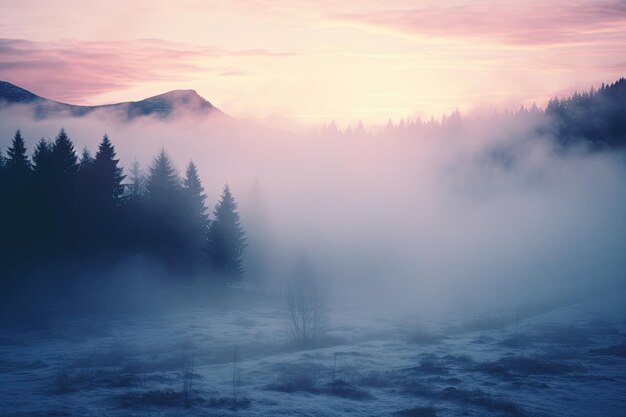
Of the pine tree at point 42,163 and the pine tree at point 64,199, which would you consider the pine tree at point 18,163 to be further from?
the pine tree at point 64,199

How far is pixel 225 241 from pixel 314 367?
33575mm

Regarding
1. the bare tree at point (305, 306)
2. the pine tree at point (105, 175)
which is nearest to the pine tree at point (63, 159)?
the pine tree at point (105, 175)

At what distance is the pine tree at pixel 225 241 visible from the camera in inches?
2589

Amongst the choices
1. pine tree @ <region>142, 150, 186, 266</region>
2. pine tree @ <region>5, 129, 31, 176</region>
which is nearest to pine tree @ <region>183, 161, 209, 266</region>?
pine tree @ <region>142, 150, 186, 266</region>

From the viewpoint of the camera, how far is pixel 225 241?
218 feet

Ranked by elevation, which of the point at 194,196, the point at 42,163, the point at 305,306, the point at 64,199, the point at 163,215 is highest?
the point at 42,163

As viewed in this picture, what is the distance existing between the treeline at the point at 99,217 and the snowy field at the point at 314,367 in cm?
866

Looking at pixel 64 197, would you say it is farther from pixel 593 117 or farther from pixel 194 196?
pixel 593 117

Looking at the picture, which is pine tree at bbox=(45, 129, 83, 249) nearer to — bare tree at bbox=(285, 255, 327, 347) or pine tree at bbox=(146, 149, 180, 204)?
pine tree at bbox=(146, 149, 180, 204)

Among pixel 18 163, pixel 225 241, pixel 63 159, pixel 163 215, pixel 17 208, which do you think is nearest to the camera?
pixel 17 208

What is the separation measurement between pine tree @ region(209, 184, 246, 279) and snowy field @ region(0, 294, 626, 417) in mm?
10725

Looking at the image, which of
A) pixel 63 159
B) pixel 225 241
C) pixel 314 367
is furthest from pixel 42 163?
pixel 314 367

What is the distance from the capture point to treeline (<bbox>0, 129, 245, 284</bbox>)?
52.4 metres

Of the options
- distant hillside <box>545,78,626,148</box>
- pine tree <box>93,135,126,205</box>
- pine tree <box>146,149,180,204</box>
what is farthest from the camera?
distant hillside <box>545,78,626,148</box>
